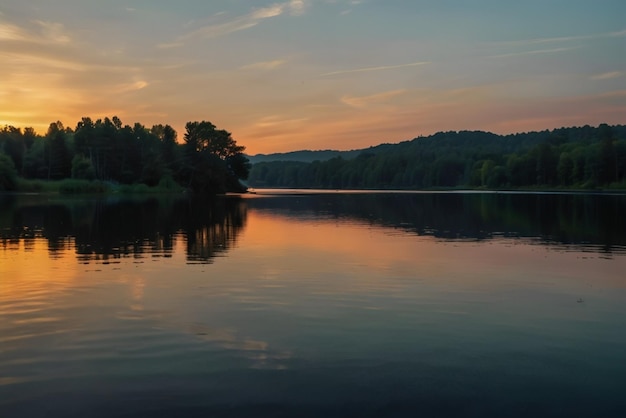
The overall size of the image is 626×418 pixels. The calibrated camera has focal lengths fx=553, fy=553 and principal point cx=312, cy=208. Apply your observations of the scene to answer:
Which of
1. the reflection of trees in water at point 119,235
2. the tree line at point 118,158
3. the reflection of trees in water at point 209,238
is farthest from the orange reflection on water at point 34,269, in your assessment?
the tree line at point 118,158

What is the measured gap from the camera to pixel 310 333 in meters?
14.9

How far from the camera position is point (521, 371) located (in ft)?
39.5

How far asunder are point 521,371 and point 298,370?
15.9 ft

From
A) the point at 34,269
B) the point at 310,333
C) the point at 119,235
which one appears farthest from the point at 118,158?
the point at 310,333

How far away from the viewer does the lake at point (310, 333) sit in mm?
10367

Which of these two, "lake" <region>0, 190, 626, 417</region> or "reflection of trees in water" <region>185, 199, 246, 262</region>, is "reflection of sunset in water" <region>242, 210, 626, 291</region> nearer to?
"lake" <region>0, 190, 626, 417</region>

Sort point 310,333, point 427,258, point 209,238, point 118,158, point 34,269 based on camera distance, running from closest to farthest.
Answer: point 310,333 → point 34,269 → point 427,258 → point 209,238 → point 118,158

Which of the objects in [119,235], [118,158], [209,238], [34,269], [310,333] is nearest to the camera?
[310,333]

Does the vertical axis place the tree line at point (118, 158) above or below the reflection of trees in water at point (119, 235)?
above

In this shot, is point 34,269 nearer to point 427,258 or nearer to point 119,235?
point 119,235

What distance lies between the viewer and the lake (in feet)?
34.0

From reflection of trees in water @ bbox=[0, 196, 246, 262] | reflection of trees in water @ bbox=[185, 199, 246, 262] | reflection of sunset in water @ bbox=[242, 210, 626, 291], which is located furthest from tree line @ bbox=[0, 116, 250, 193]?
reflection of sunset in water @ bbox=[242, 210, 626, 291]

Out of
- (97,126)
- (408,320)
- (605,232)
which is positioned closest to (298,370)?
(408,320)

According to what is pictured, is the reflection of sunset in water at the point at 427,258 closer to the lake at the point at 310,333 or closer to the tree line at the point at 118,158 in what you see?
the lake at the point at 310,333
